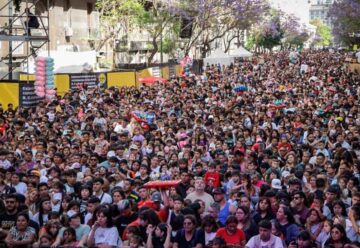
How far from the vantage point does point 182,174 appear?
1218cm

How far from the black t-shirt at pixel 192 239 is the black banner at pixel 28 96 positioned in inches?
646

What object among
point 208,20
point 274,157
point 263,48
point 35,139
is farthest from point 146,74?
point 263,48

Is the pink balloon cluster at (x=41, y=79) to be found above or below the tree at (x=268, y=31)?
below

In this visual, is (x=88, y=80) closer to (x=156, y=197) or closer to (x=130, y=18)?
(x=130, y=18)

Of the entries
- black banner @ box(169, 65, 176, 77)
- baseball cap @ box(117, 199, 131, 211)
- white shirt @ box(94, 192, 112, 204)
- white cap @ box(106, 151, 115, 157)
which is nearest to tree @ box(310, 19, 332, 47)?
black banner @ box(169, 65, 176, 77)

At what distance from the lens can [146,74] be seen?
37844 millimetres

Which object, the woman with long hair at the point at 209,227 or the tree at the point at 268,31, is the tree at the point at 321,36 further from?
the woman with long hair at the point at 209,227

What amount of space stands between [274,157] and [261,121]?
5.79m

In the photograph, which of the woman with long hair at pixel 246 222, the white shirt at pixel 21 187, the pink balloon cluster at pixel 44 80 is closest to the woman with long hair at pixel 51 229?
the woman with long hair at pixel 246 222

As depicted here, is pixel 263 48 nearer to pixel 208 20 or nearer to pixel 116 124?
pixel 208 20

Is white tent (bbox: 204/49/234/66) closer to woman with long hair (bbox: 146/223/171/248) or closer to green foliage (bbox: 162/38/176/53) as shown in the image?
green foliage (bbox: 162/38/176/53)

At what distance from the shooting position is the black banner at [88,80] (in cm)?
3084

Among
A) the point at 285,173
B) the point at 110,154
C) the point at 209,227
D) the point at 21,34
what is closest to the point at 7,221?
the point at 209,227

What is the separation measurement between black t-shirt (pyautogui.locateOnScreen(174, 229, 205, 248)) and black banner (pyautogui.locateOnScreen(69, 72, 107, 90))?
72.1 ft
